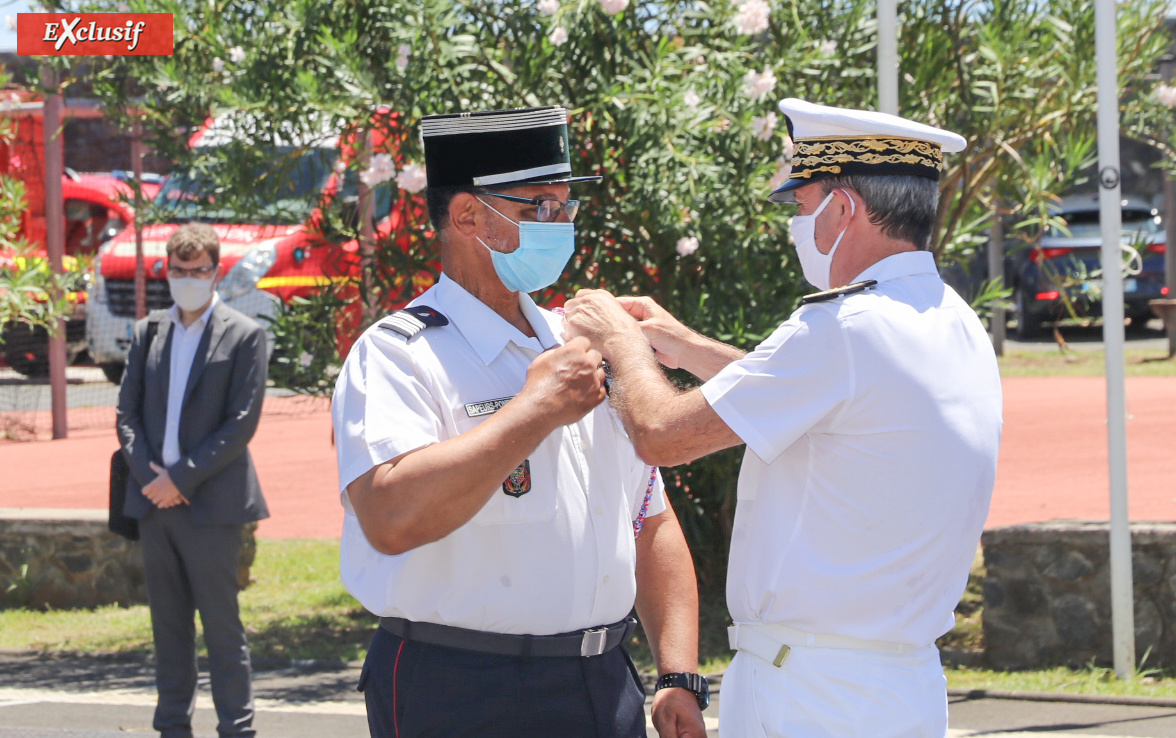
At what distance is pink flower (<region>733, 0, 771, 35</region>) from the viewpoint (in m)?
5.96

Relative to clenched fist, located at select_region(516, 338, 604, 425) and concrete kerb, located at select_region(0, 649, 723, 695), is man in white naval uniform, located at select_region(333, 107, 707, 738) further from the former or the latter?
concrete kerb, located at select_region(0, 649, 723, 695)

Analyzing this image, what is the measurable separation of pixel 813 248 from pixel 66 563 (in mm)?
5920

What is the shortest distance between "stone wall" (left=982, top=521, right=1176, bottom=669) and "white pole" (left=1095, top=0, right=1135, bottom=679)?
8.2 inches

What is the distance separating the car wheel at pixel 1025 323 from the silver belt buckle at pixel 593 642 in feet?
62.2

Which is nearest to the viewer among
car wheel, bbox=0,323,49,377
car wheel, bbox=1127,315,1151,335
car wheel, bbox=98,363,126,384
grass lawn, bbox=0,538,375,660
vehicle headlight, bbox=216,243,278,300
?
grass lawn, bbox=0,538,375,660

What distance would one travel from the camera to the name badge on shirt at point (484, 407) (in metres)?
2.50

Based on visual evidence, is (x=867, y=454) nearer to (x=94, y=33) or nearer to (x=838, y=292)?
(x=838, y=292)

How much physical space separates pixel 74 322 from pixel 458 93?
1272 cm

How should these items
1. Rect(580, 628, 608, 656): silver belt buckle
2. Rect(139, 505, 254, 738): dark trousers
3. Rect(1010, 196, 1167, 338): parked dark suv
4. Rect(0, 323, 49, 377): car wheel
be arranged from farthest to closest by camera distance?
Rect(1010, 196, 1167, 338): parked dark suv < Rect(0, 323, 49, 377): car wheel < Rect(139, 505, 254, 738): dark trousers < Rect(580, 628, 608, 656): silver belt buckle

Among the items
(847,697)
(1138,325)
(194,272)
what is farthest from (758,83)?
(1138,325)

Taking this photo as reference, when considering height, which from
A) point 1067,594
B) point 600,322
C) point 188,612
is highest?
point 600,322

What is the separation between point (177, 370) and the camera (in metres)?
5.26

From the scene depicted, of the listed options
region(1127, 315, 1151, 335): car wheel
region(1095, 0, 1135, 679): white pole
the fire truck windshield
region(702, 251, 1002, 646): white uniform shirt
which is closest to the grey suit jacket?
the fire truck windshield

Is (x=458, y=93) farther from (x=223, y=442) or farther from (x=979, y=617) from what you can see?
(x=979, y=617)
